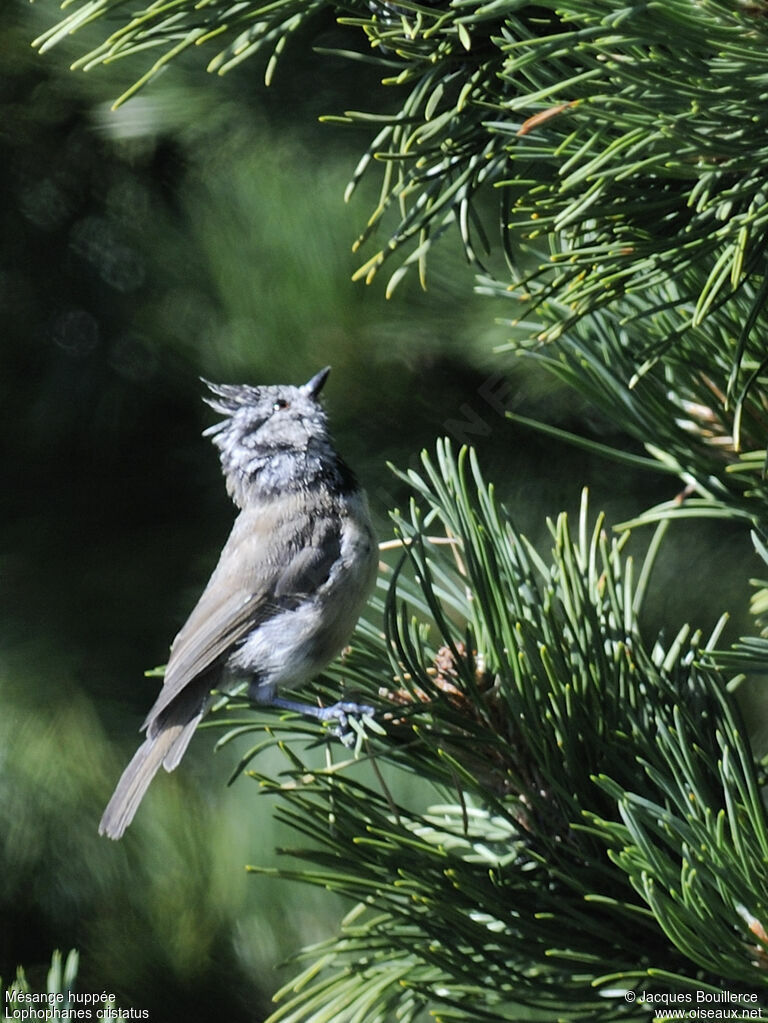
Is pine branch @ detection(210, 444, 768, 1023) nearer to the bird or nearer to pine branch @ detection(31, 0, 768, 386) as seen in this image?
pine branch @ detection(31, 0, 768, 386)

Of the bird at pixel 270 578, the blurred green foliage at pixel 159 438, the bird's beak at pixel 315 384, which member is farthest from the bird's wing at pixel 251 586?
the blurred green foliage at pixel 159 438

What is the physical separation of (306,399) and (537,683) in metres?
1.31

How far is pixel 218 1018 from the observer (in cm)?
309

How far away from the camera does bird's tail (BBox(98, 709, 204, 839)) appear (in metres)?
2.00

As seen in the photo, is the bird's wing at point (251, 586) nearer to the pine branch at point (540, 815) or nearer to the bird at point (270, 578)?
the bird at point (270, 578)

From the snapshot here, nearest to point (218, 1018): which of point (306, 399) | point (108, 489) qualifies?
point (108, 489)

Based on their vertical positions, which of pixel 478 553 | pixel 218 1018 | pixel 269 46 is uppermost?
pixel 269 46

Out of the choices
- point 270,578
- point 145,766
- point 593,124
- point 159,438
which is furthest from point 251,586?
point 593,124

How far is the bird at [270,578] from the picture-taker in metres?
2.10

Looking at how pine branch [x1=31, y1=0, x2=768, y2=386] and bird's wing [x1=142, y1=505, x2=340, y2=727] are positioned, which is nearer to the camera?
pine branch [x1=31, y1=0, x2=768, y2=386]

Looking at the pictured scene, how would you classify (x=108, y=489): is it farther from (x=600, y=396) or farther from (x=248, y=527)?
(x=600, y=396)

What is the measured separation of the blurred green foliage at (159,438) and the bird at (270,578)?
0.25m

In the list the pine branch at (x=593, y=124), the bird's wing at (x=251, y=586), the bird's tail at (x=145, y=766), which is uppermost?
the pine branch at (x=593, y=124)

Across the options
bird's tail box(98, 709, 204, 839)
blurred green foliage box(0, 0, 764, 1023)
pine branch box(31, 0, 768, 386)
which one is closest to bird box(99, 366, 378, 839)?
bird's tail box(98, 709, 204, 839)
